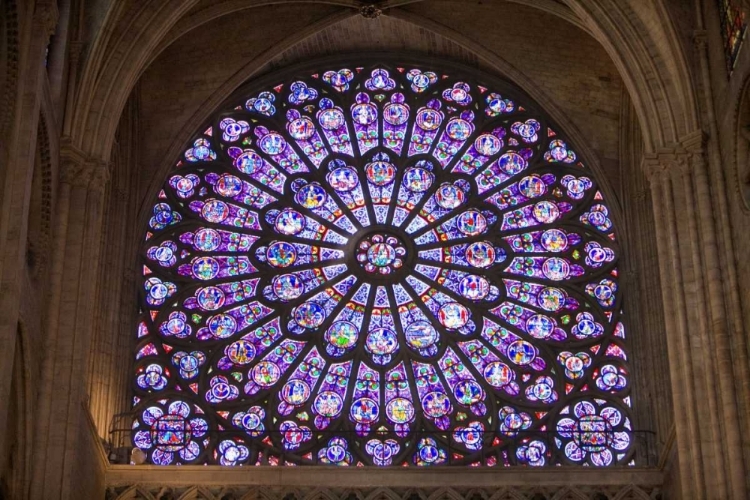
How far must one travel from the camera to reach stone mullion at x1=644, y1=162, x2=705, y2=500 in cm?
1828

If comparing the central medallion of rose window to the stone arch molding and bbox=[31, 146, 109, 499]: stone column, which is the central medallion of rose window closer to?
the stone arch molding

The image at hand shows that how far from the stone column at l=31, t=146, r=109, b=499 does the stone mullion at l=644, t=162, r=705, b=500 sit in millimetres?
6385

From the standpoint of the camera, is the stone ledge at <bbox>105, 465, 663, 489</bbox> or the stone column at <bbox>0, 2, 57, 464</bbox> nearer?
the stone column at <bbox>0, 2, 57, 464</bbox>

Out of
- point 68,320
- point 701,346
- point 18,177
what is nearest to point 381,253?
point 68,320

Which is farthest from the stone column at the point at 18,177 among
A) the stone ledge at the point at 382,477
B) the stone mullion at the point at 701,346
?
the stone mullion at the point at 701,346

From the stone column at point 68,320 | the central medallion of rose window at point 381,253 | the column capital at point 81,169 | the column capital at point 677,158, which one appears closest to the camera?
the stone column at point 68,320

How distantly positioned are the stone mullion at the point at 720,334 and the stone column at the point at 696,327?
0.01 m

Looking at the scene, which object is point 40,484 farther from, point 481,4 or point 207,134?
point 481,4

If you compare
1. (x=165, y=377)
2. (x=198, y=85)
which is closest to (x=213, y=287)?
(x=165, y=377)

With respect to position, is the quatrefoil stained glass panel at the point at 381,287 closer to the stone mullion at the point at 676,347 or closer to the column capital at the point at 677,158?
the stone mullion at the point at 676,347

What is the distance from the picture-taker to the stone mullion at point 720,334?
58.0 feet

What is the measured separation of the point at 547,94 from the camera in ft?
79.6

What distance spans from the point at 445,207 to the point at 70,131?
6067mm

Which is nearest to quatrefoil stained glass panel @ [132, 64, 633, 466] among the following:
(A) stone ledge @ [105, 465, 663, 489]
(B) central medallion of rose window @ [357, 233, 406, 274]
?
(B) central medallion of rose window @ [357, 233, 406, 274]
